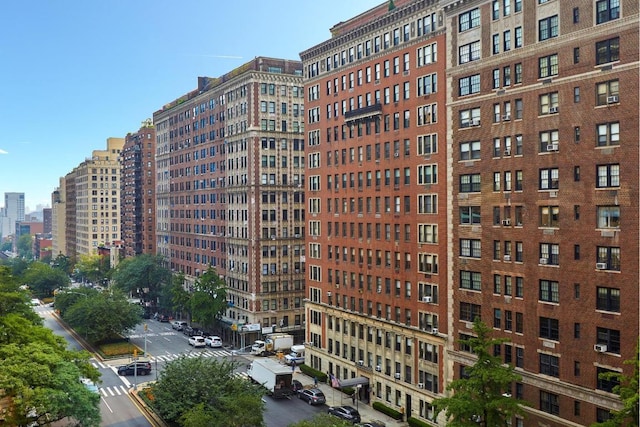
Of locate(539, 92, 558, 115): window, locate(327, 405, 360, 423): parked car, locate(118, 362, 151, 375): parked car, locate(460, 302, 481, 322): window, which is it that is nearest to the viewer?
locate(539, 92, 558, 115): window

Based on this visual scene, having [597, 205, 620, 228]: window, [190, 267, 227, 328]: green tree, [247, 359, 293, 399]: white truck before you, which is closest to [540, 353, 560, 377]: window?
[597, 205, 620, 228]: window

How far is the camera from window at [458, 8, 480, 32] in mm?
57062

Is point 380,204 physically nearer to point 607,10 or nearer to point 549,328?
point 549,328

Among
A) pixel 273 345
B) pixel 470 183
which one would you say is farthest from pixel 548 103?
pixel 273 345

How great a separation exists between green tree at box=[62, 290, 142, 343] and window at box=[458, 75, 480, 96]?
68742 mm

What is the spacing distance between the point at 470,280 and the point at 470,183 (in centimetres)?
917

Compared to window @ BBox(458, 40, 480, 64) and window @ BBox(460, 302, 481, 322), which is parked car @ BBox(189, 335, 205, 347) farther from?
window @ BBox(458, 40, 480, 64)

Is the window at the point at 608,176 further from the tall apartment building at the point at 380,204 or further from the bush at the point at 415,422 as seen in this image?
the bush at the point at 415,422

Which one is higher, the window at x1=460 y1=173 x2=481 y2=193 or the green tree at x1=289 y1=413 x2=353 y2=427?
the window at x1=460 y1=173 x2=481 y2=193

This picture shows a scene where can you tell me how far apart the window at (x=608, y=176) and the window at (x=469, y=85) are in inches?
590

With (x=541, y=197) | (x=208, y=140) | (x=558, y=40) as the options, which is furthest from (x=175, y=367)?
(x=208, y=140)

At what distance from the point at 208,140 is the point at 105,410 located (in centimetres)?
6578

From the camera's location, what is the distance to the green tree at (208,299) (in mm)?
105438

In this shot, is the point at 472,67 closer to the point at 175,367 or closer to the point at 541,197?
the point at 541,197
